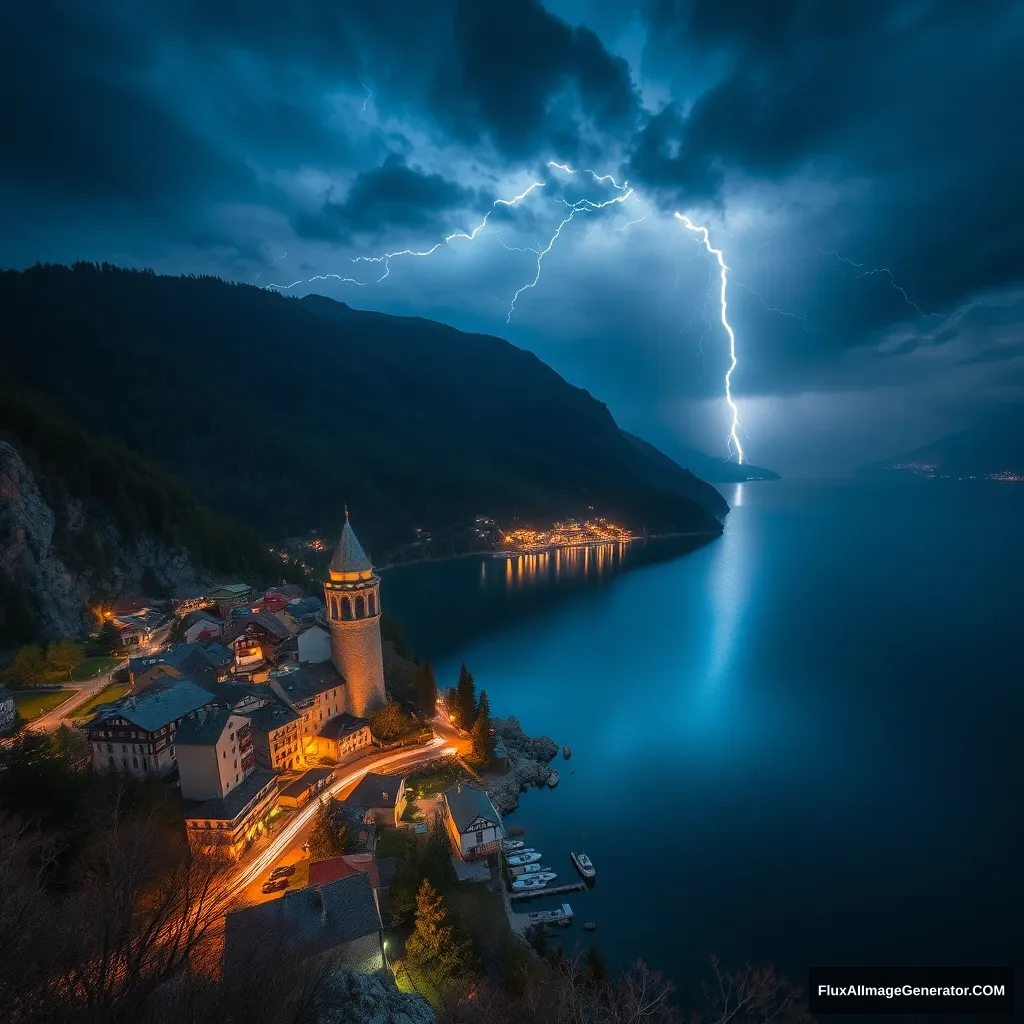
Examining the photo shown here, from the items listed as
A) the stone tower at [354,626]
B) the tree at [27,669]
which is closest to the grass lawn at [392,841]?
the stone tower at [354,626]

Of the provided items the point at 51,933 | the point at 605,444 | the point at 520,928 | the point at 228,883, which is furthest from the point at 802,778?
the point at 605,444

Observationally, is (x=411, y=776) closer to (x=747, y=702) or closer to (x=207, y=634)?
(x=207, y=634)

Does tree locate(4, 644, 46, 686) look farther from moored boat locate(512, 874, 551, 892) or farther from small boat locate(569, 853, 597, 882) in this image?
small boat locate(569, 853, 597, 882)

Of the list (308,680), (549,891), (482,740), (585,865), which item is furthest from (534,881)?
(308,680)

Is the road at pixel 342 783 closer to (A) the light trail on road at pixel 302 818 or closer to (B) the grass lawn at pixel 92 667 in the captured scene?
(A) the light trail on road at pixel 302 818

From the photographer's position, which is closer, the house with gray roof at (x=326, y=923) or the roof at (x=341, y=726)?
the house with gray roof at (x=326, y=923)

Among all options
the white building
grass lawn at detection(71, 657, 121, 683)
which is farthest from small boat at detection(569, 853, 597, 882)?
grass lawn at detection(71, 657, 121, 683)

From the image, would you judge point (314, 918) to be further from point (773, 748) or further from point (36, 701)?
point (773, 748)
